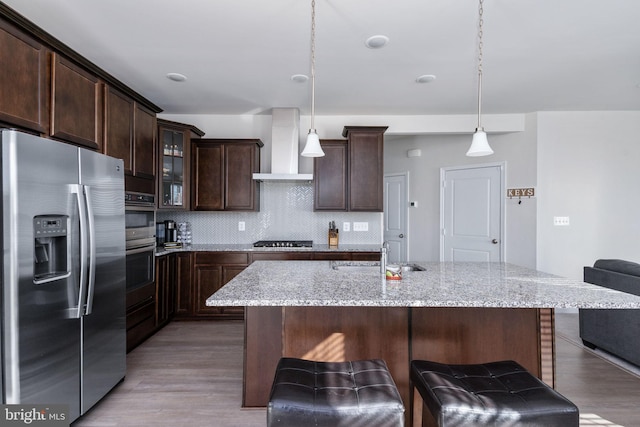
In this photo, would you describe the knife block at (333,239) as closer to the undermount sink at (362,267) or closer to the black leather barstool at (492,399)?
the undermount sink at (362,267)

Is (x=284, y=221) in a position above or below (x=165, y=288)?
above

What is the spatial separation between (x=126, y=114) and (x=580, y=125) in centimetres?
542

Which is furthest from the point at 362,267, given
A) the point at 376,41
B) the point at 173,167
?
the point at 173,167

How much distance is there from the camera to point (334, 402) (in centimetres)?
103

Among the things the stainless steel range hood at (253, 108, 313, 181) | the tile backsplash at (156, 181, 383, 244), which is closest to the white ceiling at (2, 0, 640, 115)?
the stainless steel range hood at (253, 108, 313, 181)

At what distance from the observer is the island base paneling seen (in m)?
1.68

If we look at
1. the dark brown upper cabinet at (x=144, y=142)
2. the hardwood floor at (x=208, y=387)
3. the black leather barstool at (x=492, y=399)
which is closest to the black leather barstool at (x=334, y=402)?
the black leather barstool at (x=492, y=399)

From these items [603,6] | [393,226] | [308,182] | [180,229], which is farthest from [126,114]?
[393,226]

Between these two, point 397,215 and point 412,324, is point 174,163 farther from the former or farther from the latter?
point 397,215

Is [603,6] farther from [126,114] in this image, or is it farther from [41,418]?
[41,418]

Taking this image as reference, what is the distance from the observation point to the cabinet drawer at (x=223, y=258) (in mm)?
3520

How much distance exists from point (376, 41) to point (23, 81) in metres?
2.36

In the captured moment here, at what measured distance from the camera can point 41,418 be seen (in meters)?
1.60

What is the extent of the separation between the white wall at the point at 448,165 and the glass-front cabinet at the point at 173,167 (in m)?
3.60
